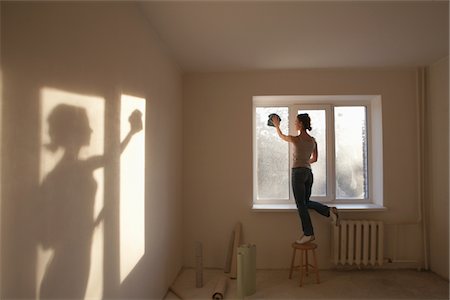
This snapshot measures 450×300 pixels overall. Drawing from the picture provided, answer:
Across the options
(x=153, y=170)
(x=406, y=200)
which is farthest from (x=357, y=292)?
(x=153, y=170)

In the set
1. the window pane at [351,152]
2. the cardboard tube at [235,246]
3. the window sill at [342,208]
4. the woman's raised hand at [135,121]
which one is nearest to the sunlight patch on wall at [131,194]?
the woman's raised hand at [135,121]

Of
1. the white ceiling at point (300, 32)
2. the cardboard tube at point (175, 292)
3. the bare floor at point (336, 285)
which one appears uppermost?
the white ceiling at point (300, 32)

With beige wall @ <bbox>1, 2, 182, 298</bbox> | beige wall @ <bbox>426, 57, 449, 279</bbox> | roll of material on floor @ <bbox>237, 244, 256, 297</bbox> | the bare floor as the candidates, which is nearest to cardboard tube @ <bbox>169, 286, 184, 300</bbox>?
the bare floor

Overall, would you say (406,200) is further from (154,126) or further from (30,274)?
(30,274)

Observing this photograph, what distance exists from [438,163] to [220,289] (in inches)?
109

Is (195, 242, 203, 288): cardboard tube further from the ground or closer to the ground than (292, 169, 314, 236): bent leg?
closer to the ground

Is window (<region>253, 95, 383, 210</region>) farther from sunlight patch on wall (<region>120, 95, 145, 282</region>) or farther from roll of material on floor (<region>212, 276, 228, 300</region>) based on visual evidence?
sunlight patch on wall (<region>120, 95, 145, 282</region>)

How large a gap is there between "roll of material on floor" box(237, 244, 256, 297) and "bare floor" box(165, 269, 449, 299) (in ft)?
0.27

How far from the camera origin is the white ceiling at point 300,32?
7.26 ft

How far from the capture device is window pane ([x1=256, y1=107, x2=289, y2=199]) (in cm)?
394

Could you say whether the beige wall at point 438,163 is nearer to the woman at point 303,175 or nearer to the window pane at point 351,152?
the window pane at point 351,152

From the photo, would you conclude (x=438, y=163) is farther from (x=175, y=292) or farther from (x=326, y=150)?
(x=175, y=292)

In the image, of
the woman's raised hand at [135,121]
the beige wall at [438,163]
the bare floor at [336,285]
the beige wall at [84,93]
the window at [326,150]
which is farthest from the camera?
the window at [326,150]

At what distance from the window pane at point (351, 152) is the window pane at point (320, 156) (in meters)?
0.17
